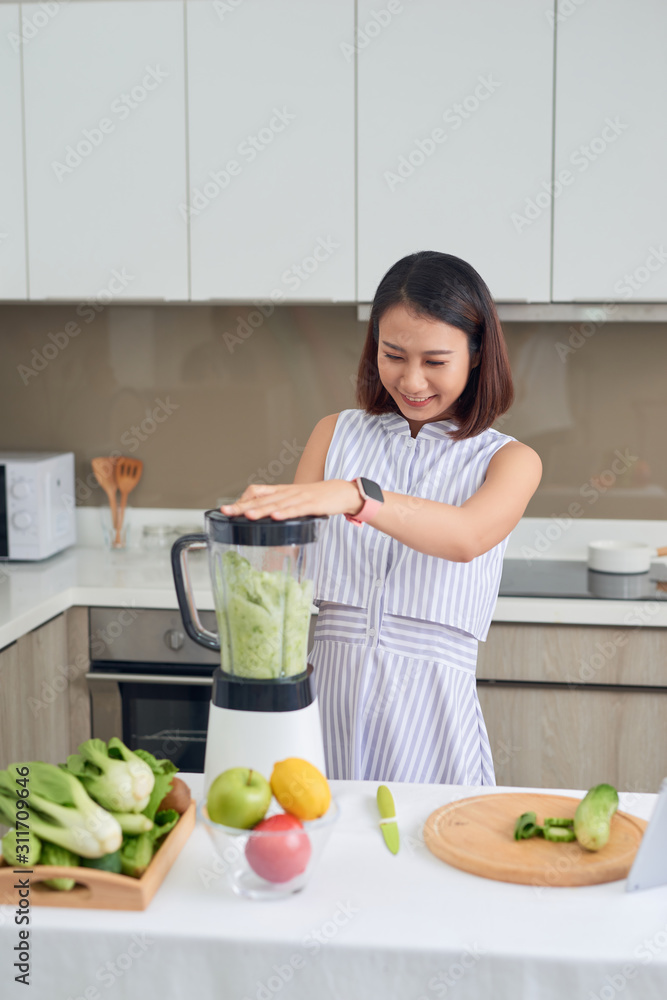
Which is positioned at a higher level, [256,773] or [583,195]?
[583,195]

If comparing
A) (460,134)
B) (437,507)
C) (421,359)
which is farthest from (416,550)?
(460,134)

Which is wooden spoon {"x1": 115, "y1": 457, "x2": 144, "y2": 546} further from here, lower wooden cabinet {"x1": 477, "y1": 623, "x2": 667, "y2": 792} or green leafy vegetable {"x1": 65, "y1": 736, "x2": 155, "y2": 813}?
green leafy vegetable {"x1": 65, "y1": 736, "x2": 155, "y2": 813}

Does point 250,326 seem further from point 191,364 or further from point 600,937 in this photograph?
point 600,937

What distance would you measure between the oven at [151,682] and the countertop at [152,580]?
0.18 ft

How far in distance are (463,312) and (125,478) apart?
1615 mm

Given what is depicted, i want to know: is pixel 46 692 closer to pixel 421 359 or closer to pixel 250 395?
pixel 250 395

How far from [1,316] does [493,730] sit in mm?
1791

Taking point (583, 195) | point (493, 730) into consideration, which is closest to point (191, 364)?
point (583, 195)

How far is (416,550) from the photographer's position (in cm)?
125

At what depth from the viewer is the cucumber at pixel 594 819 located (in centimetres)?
95

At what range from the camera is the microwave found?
92.9 inches

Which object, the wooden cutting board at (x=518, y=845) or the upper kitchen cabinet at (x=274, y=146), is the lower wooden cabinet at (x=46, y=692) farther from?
the wooden cutting board at (x=518, y=845)

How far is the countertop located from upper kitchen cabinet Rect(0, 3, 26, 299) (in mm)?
709

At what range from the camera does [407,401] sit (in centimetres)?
129
